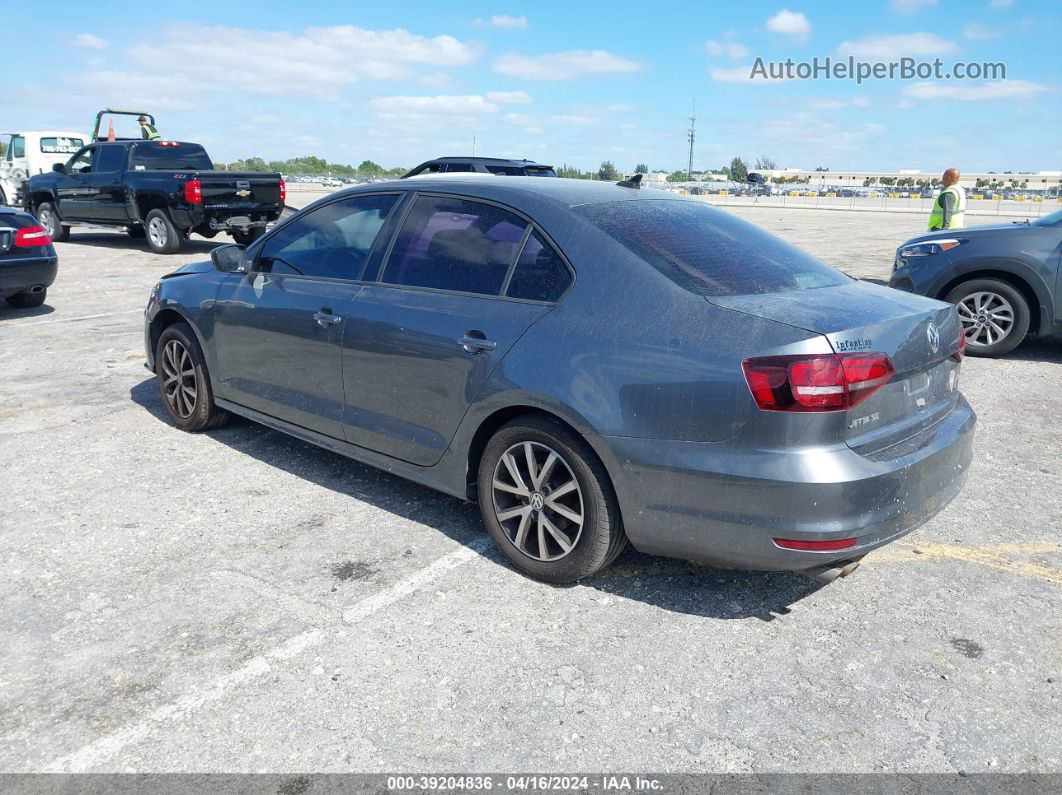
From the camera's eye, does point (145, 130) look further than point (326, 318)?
Yes

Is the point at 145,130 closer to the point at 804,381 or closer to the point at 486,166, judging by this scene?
the point at 486,166

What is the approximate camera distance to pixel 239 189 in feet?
49.0

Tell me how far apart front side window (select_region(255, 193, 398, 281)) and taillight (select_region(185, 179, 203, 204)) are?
10.6 meters

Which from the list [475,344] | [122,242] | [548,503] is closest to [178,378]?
[475,344]

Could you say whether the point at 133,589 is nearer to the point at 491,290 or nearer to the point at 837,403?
the point at 491,290

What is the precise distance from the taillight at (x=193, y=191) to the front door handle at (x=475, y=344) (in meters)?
12.3

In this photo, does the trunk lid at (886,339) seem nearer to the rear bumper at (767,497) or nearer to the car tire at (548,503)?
the rear bumper at (767,497)

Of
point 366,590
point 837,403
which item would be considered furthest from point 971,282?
point 366,590

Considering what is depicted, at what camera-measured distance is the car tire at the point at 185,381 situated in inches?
212

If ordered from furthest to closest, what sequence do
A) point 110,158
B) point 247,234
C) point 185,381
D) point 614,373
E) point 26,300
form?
point 247,234, point 110,158, point 26,300, point 185,381, point 614,373

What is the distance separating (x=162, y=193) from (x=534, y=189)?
1293 centimetres

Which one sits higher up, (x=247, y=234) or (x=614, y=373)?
(x=614, y=373)

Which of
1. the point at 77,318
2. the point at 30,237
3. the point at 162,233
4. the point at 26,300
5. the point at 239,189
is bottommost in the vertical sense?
the point at 77,318

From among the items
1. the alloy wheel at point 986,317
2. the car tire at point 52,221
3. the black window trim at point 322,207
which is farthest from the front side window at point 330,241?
the car tire at point 52,221
